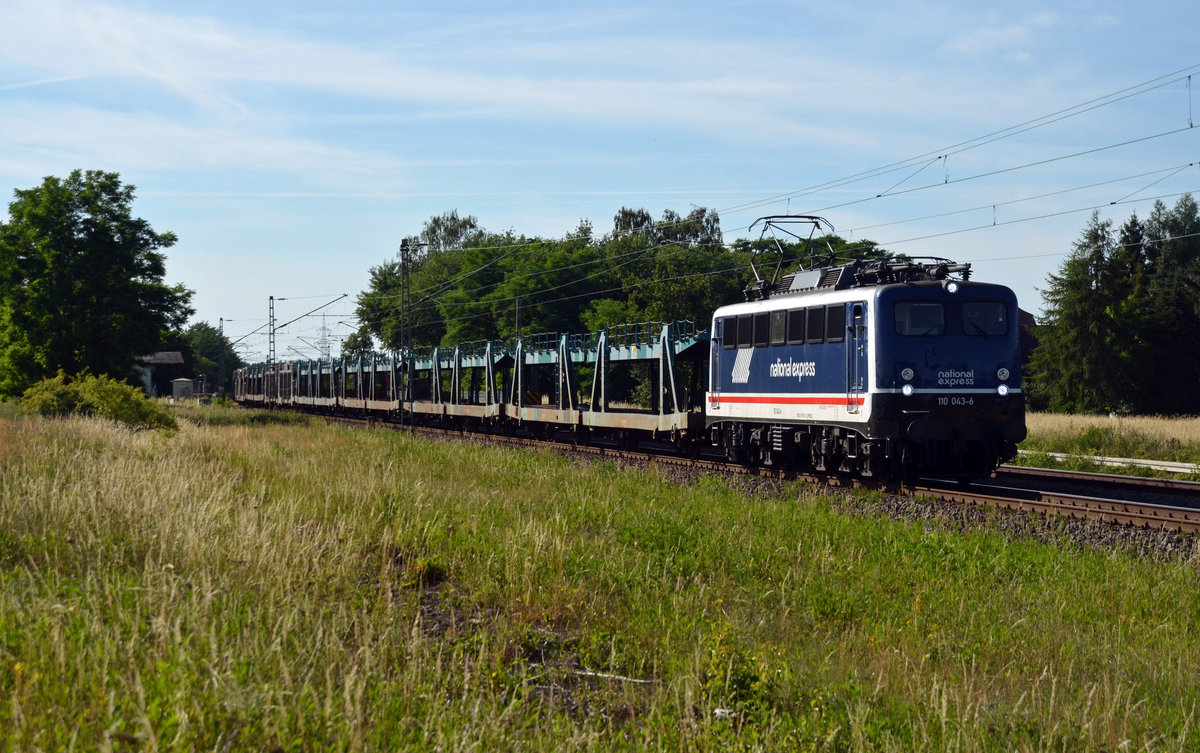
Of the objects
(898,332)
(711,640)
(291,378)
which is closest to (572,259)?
(291,378)

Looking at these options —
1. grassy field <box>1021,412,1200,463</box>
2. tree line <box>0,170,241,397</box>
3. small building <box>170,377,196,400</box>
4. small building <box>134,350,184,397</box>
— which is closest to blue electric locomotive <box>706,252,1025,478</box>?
grassy field <box>1021,412,1200,463</box>

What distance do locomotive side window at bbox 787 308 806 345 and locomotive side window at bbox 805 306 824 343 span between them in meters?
0.22

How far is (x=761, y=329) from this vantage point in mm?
19344

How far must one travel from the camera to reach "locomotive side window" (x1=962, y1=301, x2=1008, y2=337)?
16.5m

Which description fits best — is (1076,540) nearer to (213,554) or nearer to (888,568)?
(888,568)

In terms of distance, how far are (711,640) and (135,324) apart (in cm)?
3879

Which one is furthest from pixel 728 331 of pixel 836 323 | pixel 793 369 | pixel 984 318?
pixel 984 318

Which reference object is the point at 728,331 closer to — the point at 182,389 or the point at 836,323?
the point at 836,323

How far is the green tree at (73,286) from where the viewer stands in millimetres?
37906

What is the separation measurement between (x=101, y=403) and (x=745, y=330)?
62.0 ft

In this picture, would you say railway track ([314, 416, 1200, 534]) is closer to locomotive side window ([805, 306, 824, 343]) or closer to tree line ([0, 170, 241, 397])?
locomotive side window ([805, 306, 824, 343])

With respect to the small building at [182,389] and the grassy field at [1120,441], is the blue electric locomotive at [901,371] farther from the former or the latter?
the small building at [182,389]

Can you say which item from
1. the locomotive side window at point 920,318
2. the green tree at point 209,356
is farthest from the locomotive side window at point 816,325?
the green tree at point 209,356

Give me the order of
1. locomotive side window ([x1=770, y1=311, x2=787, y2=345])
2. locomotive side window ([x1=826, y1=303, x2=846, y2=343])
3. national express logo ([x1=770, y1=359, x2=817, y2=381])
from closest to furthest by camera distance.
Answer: locomotive side window ([x1=826, y1=303, x2=846, y2=343]) < national express logo ([x1=770, y1=359, x2=817, y2=381]) < locomotive side window ([x1=770, y1=311, x2=787, y2=345])
